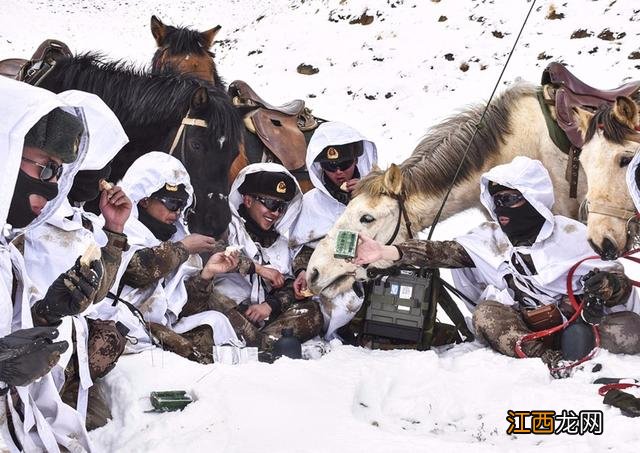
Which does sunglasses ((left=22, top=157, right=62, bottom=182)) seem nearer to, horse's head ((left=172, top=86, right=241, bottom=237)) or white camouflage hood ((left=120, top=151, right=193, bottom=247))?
white camouflage hood ((left=120, top=151, right=193, bottom=247))

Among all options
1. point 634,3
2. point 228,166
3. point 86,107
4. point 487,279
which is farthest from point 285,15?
point 86,107

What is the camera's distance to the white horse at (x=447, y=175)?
5617 mm

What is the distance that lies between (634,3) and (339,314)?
11.0m

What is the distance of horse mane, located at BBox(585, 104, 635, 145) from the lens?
4.89 metres

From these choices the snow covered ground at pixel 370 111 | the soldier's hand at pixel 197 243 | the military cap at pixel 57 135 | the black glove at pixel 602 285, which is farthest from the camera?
the soldier's hand at pixel 197 243

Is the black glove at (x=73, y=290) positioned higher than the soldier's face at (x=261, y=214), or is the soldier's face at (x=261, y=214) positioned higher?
the black glove at (x=73, y=290)

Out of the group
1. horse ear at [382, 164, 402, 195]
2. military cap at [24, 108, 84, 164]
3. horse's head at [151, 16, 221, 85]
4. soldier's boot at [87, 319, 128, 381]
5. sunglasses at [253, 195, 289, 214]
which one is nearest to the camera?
military cap at [24, 108, 84, 164]

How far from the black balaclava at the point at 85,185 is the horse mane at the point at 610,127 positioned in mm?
3103

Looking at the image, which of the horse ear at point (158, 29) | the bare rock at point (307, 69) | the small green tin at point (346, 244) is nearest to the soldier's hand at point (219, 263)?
the small green tin at point (346, 244)

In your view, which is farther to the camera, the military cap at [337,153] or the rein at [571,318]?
the military cap at [337,153]

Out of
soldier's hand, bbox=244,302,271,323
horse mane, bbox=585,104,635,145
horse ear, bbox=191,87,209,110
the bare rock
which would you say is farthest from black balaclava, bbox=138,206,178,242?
the bare rock

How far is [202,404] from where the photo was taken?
11.3ft

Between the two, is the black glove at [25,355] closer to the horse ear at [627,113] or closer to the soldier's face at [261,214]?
the soldier's face at [261,214]

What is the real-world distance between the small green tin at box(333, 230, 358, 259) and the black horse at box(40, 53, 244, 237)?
1211mm
